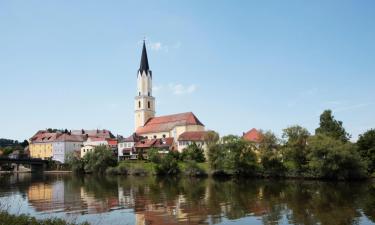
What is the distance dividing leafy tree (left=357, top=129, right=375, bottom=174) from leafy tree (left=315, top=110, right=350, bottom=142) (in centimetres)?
904

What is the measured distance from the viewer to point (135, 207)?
34.0 meters

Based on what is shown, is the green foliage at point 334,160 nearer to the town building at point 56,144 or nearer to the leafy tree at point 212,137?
the leafy tree at point 212,137

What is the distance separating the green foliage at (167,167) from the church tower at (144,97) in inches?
A: 1497

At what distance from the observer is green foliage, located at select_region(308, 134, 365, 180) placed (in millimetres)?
57781

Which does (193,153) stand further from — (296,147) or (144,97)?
(144,97)

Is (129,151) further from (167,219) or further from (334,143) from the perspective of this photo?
(167,219)

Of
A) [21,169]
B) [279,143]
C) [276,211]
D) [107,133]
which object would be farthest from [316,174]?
[107,133]

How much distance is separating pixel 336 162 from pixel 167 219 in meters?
38.4

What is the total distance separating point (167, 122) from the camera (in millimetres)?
106875

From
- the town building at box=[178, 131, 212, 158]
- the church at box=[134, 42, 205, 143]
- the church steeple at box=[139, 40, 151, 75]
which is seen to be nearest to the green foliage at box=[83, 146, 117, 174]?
the town building at box=[178, 131, 212, 158]

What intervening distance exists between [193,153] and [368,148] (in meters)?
33.8

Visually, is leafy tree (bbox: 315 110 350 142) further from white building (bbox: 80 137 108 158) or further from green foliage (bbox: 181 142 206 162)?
Answer: white building (bbox: 80 137 108 158)

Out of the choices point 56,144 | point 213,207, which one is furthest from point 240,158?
point 56,144

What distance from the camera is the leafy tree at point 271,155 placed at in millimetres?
66812
